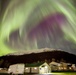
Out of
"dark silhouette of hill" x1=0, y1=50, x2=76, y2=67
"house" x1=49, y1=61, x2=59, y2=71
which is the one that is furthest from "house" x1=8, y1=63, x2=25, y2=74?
"house" x1=49, y1=61, x2=59, y2=71

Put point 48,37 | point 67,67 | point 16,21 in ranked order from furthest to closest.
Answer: point 16,21 < point 48,37 < point 67,67

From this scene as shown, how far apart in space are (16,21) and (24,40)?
0.99ft

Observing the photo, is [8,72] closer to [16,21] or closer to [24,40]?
[24,40]

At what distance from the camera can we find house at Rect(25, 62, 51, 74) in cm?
175

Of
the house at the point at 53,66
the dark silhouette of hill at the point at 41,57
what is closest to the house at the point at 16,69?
the dark silhouette of hill at the point at 41,57

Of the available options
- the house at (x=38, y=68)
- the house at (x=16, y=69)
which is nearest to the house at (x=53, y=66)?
the house at (x=38, y=68)

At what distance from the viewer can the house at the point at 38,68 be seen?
1751mm

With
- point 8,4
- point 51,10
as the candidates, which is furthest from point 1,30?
point 51,10

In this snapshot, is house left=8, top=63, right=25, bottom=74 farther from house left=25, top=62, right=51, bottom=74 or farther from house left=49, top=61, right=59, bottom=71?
house left=49, top=61, right=59, bottom=71

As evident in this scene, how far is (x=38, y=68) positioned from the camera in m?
1.77

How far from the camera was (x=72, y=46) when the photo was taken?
1.86m

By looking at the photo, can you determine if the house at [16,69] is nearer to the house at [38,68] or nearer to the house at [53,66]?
the house at [38,68]

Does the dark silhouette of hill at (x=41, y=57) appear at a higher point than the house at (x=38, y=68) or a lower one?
higher

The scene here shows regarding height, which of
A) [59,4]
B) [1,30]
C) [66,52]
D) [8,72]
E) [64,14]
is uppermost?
[59,4]
